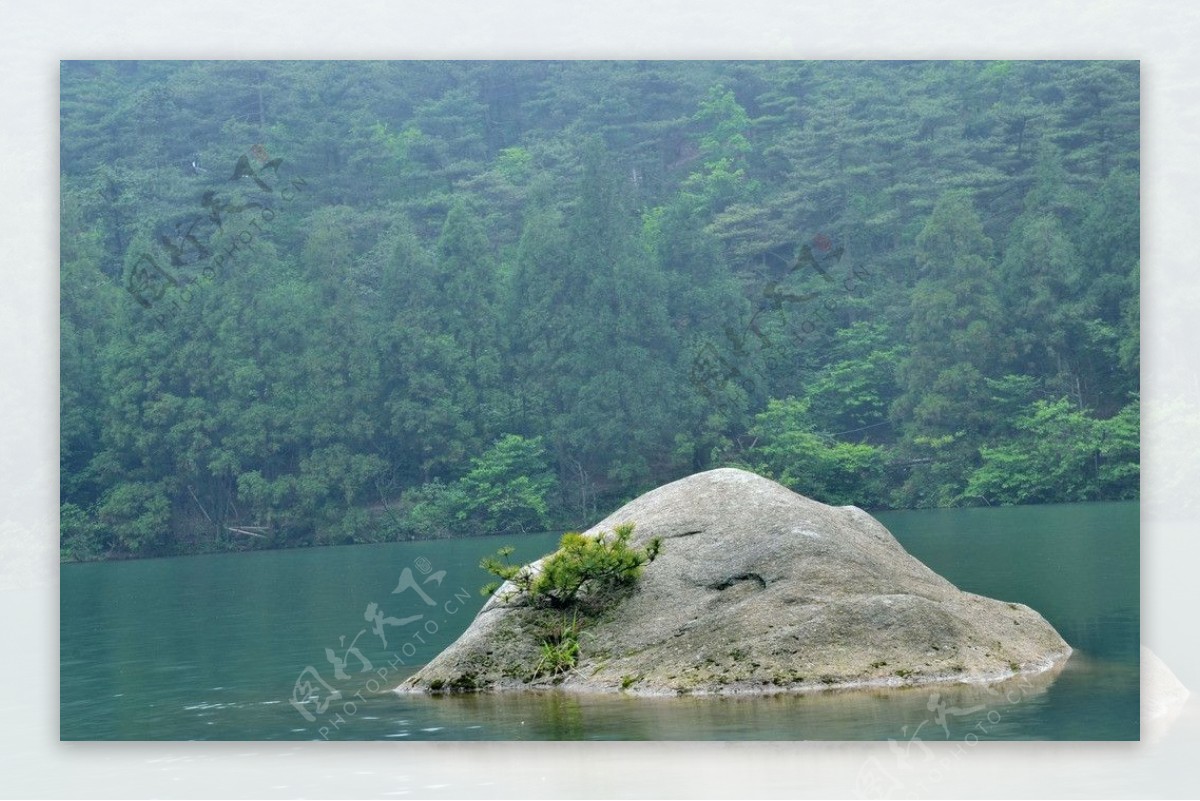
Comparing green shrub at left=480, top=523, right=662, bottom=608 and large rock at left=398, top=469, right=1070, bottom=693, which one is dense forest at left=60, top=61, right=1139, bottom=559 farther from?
green shrub at left=480, top=523, right=662, bottom=608

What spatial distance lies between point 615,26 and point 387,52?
4.61m

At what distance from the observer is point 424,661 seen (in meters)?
12.7

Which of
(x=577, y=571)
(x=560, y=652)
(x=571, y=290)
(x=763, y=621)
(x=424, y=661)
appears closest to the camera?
(x=763, y=621)

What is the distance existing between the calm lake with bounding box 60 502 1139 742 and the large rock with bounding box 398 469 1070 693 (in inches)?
11.9

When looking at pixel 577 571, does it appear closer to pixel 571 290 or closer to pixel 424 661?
pixel 424 661

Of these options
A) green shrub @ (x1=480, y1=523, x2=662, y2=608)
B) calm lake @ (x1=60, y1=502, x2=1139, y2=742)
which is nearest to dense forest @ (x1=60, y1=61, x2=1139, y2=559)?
calm lake @ (x1=60, y1=502, x2=1139, y2=742)

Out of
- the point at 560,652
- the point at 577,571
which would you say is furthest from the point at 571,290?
the point at 560,652

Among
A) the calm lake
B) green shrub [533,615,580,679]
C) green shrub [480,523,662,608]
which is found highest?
green shrub [480,523,662,608]

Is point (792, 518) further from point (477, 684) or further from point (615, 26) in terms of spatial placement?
point (615, 26)

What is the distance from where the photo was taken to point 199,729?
10805 mm

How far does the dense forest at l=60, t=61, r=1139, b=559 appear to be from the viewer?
3103 centimetres

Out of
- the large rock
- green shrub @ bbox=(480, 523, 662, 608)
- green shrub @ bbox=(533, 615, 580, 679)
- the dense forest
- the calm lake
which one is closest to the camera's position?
the calm lake

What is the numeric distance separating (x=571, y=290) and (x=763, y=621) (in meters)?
22.8

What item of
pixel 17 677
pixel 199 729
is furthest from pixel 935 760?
pixel 17 677
